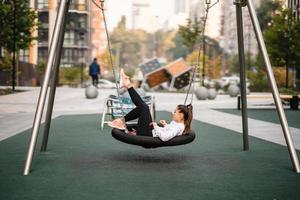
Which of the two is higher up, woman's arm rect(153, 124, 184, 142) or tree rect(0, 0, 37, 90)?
tree rect(0, 0, 37, 90)

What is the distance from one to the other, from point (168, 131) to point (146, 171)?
0.71m

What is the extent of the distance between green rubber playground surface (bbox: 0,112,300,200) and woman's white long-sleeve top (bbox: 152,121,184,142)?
0.42 meters

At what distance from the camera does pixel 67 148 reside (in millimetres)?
9680

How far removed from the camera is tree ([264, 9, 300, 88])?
41438 mm

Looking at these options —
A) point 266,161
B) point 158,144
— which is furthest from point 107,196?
point 266,161

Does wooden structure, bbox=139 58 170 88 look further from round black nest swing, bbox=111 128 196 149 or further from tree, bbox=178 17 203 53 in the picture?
round black nest swing, bbox=111 128 196 149

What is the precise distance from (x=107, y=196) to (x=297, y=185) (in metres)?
2.27

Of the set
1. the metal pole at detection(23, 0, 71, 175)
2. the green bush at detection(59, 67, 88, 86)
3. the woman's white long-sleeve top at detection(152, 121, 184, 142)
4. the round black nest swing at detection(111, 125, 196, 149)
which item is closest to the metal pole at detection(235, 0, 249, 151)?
the woman's white long-sleeve top at detection(152, 121, 184, 142)

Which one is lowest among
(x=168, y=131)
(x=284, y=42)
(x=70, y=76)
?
(x=70, y=76)

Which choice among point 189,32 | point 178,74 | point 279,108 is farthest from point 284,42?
point 279,108

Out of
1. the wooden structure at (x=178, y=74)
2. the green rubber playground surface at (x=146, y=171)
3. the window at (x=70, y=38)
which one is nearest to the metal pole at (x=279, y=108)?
the green rubber playground surface at (x=146, y=171)

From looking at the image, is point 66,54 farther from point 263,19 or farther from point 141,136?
point 141,136

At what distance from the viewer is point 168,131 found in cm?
778

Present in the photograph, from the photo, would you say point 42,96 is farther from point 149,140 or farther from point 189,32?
point 189,32
